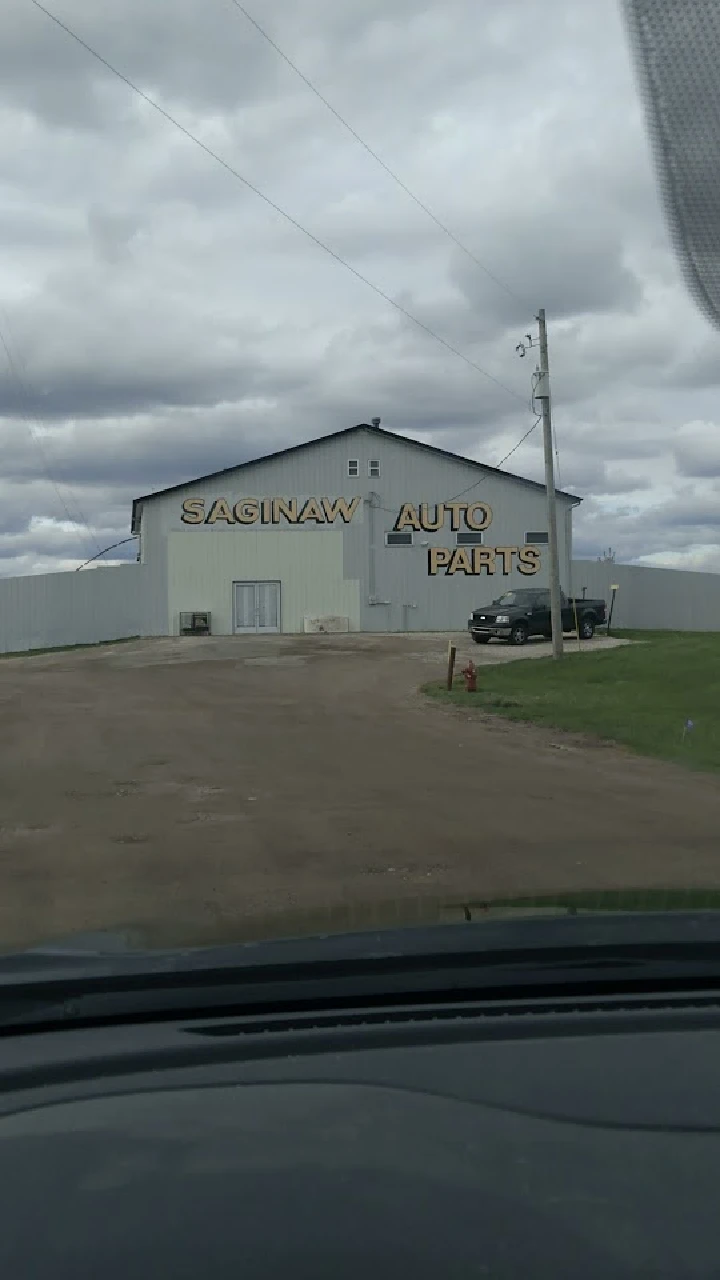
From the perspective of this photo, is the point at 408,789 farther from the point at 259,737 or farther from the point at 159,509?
the point at 159,509

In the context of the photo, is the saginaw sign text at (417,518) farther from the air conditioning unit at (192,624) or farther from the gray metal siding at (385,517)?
the air conditioning unit at (192,624)

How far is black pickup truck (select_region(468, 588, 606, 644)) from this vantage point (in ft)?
120

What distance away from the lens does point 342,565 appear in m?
47.1

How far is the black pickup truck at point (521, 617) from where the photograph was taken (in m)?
36.7

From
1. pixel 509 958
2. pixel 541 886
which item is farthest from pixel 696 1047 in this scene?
pixel 541 886

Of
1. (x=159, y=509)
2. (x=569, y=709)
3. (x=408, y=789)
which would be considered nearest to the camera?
(x=408, y=789)

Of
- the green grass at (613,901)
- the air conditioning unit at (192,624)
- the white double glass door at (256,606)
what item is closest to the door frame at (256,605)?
the white double glass door at (256,606)

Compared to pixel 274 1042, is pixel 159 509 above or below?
above

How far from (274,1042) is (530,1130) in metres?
0.69

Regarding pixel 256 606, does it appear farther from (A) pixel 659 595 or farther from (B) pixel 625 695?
(B) pixel 625 695

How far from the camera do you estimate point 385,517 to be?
47.7 metres

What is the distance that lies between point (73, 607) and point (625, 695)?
2561 cm

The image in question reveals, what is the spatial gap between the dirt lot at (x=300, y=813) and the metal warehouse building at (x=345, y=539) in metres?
24.9

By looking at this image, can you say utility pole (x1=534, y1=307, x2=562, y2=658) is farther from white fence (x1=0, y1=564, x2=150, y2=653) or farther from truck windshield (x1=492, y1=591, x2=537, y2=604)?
white fence (x1=0, y1=564, x2=150, y2=653)
